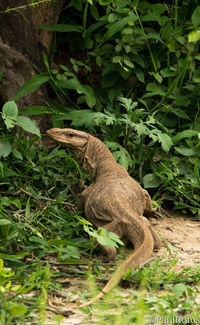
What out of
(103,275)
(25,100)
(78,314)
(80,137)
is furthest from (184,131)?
(78,314)

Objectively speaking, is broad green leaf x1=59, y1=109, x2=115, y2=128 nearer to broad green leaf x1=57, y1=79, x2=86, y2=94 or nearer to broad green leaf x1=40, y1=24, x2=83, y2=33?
broad green leaf x1=57, y1=79, x2=86, y2=94

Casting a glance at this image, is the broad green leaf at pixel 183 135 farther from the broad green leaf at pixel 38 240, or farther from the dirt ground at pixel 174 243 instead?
the broad green leaf at pixel 38 240

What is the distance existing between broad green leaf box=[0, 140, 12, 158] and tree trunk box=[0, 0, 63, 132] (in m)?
0.82

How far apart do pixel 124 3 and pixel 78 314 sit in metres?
3.63

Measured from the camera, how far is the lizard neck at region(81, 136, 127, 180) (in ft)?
15.0

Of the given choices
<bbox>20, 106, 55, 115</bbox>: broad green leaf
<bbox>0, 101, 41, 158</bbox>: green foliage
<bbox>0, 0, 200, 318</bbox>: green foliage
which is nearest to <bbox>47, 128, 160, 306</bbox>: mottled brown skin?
<bbox>0, 0, 200, 318</bbox>: green foliage

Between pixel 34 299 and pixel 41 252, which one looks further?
pixel 41 252

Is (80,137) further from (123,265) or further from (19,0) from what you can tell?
(19,0)

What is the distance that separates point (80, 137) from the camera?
4.65 m

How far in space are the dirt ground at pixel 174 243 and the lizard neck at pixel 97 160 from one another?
2.36 feet

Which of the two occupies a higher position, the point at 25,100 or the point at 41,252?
→ the point at 25,100

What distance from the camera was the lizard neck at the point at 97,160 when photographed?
456 centimetres

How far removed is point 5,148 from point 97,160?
2.91 ft

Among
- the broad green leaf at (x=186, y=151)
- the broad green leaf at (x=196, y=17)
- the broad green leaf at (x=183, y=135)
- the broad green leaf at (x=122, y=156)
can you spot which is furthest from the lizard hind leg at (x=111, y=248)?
the broad green leaf at (x=196, y=17)
